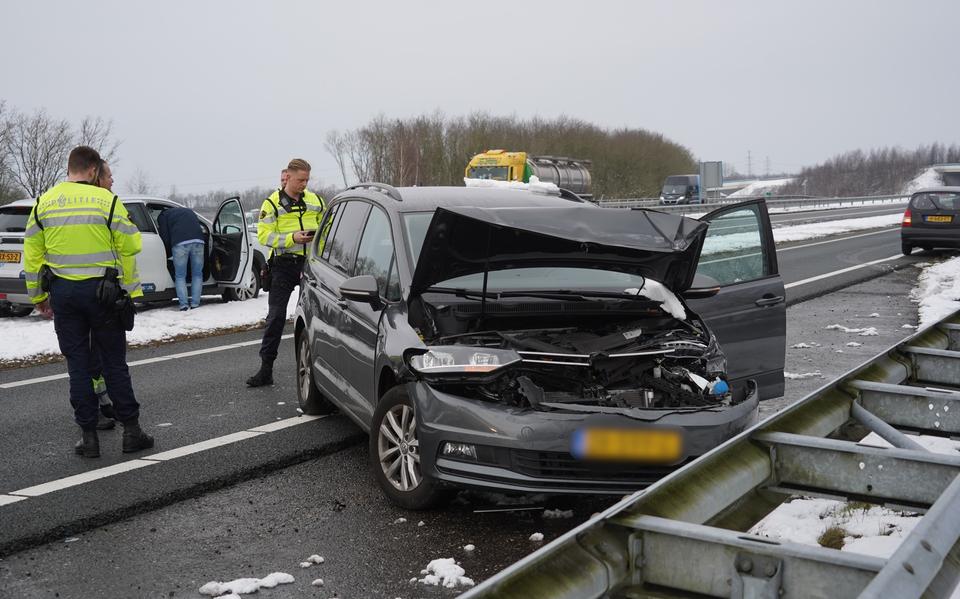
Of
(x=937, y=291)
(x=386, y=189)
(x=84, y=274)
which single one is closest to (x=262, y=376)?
(x=84, y=274)

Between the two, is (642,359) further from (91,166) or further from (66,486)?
(91,166)

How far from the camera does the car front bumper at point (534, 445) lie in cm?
452

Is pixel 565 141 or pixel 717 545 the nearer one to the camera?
pixel 717 545

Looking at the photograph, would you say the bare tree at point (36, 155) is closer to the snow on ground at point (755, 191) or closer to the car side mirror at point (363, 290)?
the car side mirror at point (363, 290)

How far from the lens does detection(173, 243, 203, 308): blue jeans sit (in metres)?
14.0

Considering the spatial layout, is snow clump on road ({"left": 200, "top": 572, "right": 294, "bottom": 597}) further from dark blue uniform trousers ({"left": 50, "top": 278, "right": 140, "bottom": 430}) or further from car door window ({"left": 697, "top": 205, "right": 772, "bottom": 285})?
car door window ({"left": 697, "top": 205, "right": 772, "bottom": 285})

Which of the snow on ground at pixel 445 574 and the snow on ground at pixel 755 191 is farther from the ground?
the snow on ground at pixel 755 191

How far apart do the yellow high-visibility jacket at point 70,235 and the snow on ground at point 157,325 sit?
493cm

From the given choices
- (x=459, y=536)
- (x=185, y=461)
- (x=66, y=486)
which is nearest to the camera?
(x=459, y=536)

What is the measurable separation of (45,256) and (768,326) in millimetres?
4788

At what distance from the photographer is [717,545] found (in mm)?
1930

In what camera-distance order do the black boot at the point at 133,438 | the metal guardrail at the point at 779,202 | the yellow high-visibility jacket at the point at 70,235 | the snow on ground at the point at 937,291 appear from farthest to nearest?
1. the metal guardrail at the point at 779,202
2. the snow on ground at the point at 937,291
3. the black boot at the point at 133,438
4. the yellow high-visibility jacket at the point at 70,235

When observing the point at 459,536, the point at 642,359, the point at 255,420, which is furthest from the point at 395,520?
the point at 255,420

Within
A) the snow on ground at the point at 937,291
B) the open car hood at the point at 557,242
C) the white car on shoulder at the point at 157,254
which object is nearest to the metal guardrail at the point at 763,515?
the open car hood at the point at 557,242
